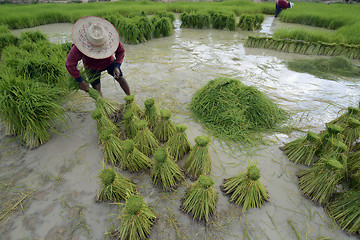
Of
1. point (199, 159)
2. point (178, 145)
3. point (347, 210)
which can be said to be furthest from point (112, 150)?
point (347, 210)

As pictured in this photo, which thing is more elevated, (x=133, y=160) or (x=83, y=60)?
(x=83, y=60)

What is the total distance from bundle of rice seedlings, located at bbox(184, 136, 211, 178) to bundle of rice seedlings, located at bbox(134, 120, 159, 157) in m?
0.51

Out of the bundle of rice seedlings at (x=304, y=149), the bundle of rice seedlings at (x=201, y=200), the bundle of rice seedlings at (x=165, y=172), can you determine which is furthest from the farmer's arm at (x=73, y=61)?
the bundle of rice seedlings at (x=304, y=149)

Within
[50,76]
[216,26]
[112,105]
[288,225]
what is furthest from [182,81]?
[216,26]

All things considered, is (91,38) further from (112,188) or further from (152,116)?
(112,188)

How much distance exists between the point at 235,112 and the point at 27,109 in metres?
2.66

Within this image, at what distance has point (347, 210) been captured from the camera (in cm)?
146

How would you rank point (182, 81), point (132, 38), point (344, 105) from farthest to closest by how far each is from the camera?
point (132, 38), point (182, 81), point (344, 105)

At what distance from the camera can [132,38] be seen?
234 inches

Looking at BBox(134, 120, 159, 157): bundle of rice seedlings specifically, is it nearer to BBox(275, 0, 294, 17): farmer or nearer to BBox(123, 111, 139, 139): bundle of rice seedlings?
BBox(123, 111, 139, 139): bundle of rice seedlings

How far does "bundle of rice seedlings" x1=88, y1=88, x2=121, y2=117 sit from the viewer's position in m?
2.46

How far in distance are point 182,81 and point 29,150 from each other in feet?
9.31

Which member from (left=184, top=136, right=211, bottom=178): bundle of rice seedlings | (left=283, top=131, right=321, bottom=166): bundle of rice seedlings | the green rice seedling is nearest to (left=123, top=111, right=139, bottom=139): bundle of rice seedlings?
(left=184, top=136, right=211, bottom=178): bundle of rice seedlings

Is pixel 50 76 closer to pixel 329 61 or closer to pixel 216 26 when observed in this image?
pixel 329 61
